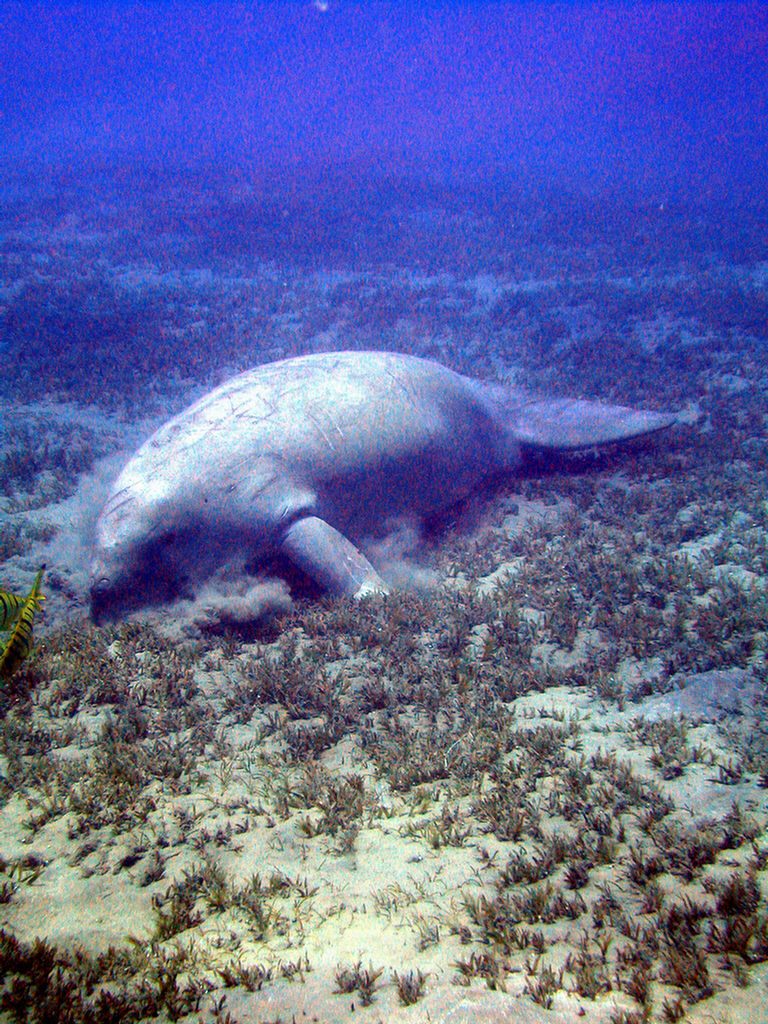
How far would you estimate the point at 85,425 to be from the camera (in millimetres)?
9406

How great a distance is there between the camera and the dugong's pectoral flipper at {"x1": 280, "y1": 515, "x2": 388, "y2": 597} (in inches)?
201

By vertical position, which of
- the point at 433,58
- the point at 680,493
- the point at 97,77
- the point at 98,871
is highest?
the point at 433,58

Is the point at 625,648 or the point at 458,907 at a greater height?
the point at 458,907

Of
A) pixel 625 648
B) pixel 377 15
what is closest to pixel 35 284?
pixel 625 648

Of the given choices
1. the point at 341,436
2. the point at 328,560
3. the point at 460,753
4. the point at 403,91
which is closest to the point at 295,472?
the point at 341,436

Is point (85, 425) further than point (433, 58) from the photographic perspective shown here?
No

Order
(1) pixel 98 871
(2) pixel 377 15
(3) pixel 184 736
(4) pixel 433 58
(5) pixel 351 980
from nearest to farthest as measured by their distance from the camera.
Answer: (5) pixel 351 980
(1) pixel 98 871
(3) pixel 184 736
(2) pixel 377 15
(4) pixel 433 58

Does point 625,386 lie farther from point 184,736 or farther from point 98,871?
point 98,871

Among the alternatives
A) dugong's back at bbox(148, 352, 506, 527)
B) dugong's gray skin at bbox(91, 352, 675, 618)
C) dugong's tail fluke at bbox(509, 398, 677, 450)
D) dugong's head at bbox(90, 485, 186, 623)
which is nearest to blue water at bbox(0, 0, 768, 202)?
dugong's tail fluke at bbox(509, 398, 677, 450)

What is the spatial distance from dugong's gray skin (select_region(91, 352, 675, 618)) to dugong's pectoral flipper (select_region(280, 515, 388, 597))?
0.04ft

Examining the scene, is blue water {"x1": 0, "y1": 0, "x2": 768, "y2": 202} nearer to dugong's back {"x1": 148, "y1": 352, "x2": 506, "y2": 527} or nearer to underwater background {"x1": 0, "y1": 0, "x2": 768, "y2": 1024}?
underwater background {"x1": 0, "y1": 0, "x2": 768, "y2": 1024}

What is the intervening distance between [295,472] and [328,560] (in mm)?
1012

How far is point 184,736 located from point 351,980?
2.06 m

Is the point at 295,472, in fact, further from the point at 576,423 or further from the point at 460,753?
the point at 576,423
